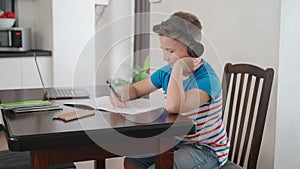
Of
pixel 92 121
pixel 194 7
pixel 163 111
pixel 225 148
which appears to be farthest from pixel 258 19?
pixel 92 121

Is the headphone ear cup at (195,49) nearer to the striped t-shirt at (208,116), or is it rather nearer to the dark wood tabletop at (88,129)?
the striped t-shirt at (208,116)

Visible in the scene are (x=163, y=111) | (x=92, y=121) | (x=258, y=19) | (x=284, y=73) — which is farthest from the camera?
(x=258, y=19)

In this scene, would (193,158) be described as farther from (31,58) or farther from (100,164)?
(31,58)

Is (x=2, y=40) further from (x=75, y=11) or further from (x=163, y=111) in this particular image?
(x=163, y=111)

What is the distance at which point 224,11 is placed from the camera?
2.62 meters

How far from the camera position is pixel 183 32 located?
62.6 inches

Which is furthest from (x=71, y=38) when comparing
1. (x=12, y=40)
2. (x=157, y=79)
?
(x=157, y=79)

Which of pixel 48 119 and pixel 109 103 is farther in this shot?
pixel 109 103

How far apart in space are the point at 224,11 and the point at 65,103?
1.35m

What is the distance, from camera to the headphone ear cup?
1.59 meters

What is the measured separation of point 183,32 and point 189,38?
0.03m

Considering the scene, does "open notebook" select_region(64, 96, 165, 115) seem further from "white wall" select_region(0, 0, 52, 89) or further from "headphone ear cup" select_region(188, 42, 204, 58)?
"white wall" select_region(0, 0, 52, 89)

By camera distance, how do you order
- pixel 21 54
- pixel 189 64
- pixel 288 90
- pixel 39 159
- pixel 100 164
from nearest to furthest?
1. pixel 39 159
2. pixel 189 64
3. pixel 288 90
4. pixel 100 164
5. pixel 21 54

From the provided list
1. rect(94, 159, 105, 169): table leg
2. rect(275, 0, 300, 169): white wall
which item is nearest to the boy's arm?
rect(275, 0, 300, 169): white wall
